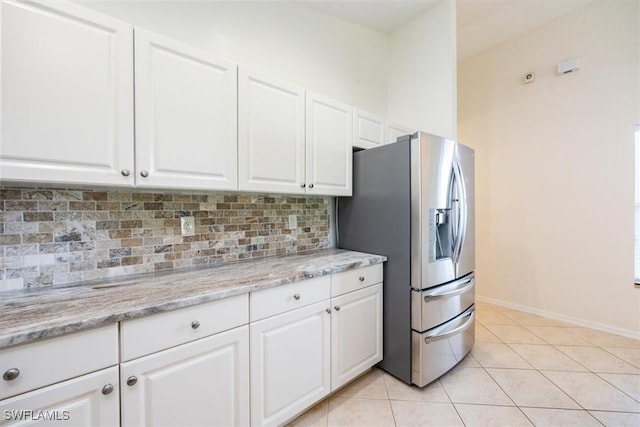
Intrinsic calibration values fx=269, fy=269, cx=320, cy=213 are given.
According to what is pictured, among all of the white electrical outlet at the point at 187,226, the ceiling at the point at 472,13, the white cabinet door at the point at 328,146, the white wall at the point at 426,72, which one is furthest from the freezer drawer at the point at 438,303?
the ceiling at the point at 472,13

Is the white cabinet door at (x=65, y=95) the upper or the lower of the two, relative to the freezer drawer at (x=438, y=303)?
upper

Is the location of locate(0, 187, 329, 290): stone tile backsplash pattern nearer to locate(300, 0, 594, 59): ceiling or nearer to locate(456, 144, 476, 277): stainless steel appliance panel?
locate(456, 144, 476, 277): stainless steel appliance panel

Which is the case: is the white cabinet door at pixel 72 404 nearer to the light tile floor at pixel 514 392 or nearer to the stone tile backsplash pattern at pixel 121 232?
the stone tile backsplash pattern at pixel 121 232

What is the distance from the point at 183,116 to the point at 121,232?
0.70 m

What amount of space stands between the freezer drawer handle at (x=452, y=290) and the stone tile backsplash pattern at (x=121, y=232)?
108 cm

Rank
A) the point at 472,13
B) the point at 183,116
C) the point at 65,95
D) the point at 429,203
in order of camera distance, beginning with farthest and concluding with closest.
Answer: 1. the point at 472,13
2. the point at 429,203
3. the point at 183,116
4. the point at 65,95

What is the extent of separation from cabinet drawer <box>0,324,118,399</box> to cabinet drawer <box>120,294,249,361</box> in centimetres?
5

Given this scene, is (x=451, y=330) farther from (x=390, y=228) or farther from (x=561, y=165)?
(x=561, y=165)

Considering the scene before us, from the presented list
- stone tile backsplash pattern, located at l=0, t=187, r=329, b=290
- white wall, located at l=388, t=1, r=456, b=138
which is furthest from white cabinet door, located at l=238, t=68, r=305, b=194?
white wall, located at l=388, t=1, r=456, b=138

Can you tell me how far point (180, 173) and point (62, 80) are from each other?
0.53 m

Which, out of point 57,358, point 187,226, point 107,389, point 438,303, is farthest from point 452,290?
point 57,358

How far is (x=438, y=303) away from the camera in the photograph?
184 cm

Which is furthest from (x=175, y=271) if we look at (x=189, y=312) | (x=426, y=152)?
(x=426, y=152)

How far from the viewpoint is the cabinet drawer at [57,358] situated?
0.77 m
